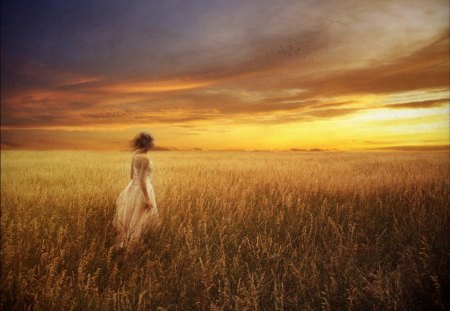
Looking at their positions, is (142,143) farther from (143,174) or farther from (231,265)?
Answer: (231,265)

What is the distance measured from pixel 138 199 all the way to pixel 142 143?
2.80 ft

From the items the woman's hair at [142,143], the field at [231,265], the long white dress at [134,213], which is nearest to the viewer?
the field at [231,265]

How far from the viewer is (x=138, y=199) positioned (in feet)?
16.2

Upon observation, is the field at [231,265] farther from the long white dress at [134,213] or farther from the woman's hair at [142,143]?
the woman's hair at [142,143]

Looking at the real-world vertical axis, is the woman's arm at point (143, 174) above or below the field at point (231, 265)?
above

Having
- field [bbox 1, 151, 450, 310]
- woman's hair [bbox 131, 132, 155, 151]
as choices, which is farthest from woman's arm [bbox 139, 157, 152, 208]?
field [bbox 1, 151, 450, 310]

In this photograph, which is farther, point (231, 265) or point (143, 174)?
point (143, 174)

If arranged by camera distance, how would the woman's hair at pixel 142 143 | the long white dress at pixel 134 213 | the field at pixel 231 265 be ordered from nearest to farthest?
the field at pixel 231 265 < the long white dress at pixel 134 213 < the woman's hair at pixel 142 143

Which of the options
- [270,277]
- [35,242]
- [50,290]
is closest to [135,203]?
[35,242]

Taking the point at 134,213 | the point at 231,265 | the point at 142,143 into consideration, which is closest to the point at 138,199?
the point at 134,213

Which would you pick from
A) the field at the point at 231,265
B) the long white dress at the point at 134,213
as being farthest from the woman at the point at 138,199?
the field at the point at 231,265

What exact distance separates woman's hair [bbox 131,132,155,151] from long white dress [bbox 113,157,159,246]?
249mm

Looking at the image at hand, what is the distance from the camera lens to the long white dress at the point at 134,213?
4.82 m

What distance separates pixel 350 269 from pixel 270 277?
1018mm
